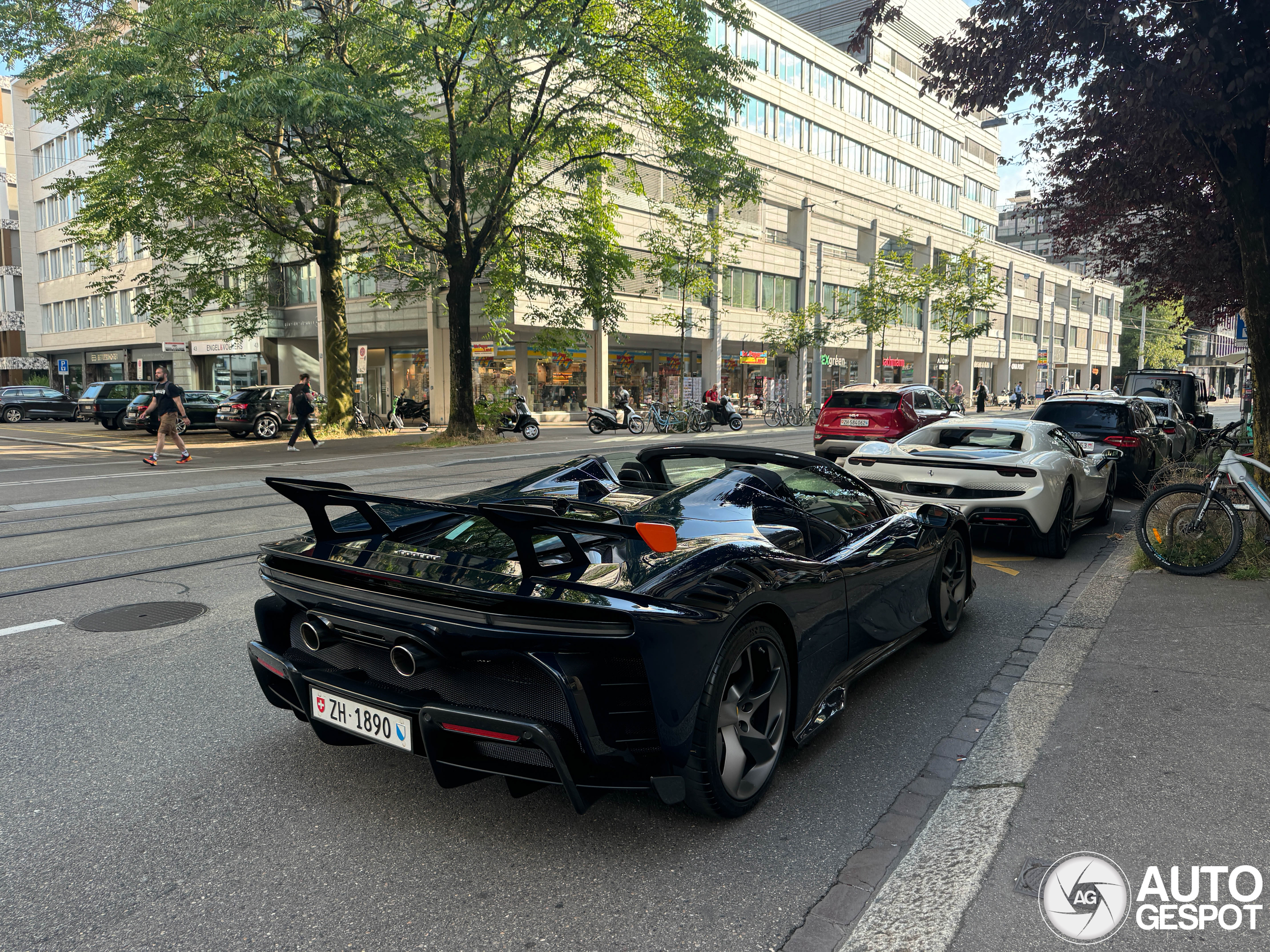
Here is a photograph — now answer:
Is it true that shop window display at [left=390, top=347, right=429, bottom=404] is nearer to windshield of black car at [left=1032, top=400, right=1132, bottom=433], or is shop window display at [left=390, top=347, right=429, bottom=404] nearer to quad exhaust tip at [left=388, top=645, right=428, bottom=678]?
windshield of black car at [left=1032, top=400, right=1132, bottom=433]

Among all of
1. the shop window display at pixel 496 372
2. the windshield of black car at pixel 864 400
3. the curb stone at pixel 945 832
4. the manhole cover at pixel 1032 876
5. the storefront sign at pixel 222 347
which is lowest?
the curb stone at pixel 945 832

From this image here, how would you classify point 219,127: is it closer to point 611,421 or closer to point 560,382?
point 611,421

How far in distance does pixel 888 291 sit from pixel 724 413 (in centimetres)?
2634

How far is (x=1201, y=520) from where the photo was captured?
6.76 m

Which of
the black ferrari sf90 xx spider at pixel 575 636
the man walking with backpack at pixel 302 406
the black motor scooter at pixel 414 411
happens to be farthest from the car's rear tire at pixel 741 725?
the black motor scooter at pixel 414 411

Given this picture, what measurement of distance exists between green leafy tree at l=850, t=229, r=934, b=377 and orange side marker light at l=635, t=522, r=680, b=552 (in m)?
44.2

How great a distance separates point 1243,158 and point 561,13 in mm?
14964

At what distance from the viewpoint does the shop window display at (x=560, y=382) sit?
37875 mm

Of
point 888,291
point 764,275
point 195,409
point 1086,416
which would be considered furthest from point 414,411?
point 888,291

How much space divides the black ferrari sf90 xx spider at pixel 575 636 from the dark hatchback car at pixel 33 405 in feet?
127

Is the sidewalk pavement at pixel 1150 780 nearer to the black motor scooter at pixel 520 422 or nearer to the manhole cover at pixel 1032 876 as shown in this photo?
the manhole cover at pixel 1032 876

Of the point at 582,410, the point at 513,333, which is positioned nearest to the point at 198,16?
the point at 513,333

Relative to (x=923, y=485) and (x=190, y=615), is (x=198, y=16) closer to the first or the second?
(x=190, y=615)

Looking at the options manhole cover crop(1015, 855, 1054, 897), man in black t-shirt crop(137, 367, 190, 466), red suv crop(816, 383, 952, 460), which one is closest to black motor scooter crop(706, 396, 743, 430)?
red suv crop(816, 383, 952, 460)
